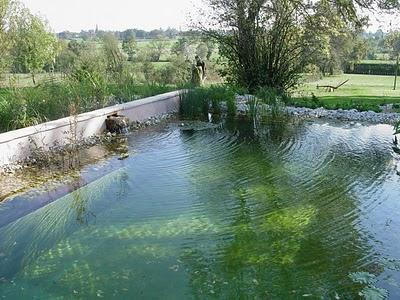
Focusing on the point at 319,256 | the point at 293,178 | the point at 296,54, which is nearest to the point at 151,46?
the point at 296,54

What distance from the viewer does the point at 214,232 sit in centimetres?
385

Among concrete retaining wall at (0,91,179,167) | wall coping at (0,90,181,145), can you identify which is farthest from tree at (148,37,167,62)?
concrete retaining wall at (0,91,179,167)

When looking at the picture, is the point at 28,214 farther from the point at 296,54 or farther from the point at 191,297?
the point at 296,54

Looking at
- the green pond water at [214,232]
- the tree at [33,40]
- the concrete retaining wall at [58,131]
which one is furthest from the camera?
the tree at [33,40]

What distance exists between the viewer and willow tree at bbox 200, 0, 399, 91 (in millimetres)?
11406

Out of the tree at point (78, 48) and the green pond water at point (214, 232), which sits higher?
the tree at point (78, 48)

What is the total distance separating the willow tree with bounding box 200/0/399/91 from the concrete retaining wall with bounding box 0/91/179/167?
3.99m

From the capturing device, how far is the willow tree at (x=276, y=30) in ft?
37.4

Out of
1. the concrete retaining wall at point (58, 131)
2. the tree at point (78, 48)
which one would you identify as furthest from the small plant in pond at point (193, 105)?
the tree at point (78, 48)

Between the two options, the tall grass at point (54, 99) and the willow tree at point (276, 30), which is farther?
the willow tree at point (276, 30)

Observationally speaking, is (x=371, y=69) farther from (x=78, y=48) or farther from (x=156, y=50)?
A: (x=78, y=48)

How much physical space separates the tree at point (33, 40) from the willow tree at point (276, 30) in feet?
32.9

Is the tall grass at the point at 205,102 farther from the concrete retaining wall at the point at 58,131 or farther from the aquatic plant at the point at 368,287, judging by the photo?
the aquatic plant at the point at 368,287

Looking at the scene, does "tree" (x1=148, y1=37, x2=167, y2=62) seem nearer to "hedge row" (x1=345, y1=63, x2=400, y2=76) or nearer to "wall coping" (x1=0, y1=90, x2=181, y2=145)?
"wall coping" (x1=0, y1=90, x2=181, y2=145)
